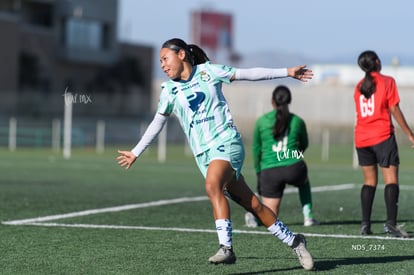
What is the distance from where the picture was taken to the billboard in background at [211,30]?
4063 inches

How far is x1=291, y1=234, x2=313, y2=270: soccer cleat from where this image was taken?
312 inches

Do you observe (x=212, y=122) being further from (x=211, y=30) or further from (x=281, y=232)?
(x=211, y=30)

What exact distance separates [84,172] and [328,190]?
7.34 m

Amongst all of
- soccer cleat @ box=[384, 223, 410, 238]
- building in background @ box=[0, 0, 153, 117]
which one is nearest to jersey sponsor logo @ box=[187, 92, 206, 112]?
soccer cleat @ box=[384, 223, 410, 238]

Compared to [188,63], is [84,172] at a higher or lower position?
lower

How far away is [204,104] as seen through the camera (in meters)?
7.88

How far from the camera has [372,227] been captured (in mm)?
11555

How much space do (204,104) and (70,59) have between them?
6205 centimetres

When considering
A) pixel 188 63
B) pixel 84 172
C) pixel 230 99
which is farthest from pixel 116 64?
pixel 188 63

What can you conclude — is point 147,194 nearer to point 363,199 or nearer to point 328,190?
point 328,190

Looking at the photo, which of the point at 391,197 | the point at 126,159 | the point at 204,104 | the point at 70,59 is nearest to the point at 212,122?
the point at 204,104

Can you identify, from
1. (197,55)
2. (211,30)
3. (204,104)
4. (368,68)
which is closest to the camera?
(204,104)

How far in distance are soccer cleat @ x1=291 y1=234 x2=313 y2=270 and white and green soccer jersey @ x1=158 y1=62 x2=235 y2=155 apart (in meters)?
1.04

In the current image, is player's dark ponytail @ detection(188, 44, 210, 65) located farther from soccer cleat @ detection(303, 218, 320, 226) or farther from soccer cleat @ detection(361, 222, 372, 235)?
soccer cleat @ detection(303, 218, 320, 226)
